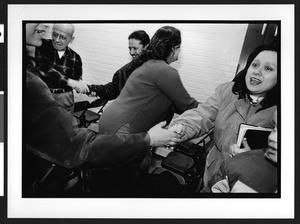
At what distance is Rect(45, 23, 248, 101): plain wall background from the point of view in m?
2.15

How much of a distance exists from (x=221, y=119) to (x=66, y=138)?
0.84 meters

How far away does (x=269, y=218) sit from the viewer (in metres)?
2.18

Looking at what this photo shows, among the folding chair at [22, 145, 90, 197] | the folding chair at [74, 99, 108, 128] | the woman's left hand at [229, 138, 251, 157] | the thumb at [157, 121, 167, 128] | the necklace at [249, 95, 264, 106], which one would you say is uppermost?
the necklace at [249, 95, 264, 106]

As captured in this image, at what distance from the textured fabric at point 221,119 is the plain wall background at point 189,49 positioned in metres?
0.06

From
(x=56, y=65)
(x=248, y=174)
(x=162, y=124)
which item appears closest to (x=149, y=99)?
(x=162, y=124)

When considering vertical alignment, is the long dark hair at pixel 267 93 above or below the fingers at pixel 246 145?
above

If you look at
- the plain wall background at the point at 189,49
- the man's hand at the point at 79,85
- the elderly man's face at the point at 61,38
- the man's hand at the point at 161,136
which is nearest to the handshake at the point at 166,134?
the man's hand at the point at 161,136

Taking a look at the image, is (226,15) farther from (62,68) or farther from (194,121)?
(62,68)

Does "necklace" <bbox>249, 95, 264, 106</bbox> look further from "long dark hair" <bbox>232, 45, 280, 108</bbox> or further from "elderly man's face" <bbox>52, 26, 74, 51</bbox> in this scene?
"elderly man's face" <bbox>52, 26, 74, 51</bbox>

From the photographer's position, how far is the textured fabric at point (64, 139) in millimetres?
2152

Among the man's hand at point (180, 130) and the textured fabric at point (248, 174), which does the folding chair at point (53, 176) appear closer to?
the man's hand at point (180, 130)

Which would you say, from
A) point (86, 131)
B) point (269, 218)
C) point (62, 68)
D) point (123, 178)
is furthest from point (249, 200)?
point (62, 68)

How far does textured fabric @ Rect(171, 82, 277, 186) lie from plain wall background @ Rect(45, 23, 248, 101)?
0.21 feet

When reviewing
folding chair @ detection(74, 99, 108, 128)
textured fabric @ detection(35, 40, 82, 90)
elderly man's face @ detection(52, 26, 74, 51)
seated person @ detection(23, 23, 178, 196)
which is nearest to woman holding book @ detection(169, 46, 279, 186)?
seated person @ detection(23, 23, 178, 196)
